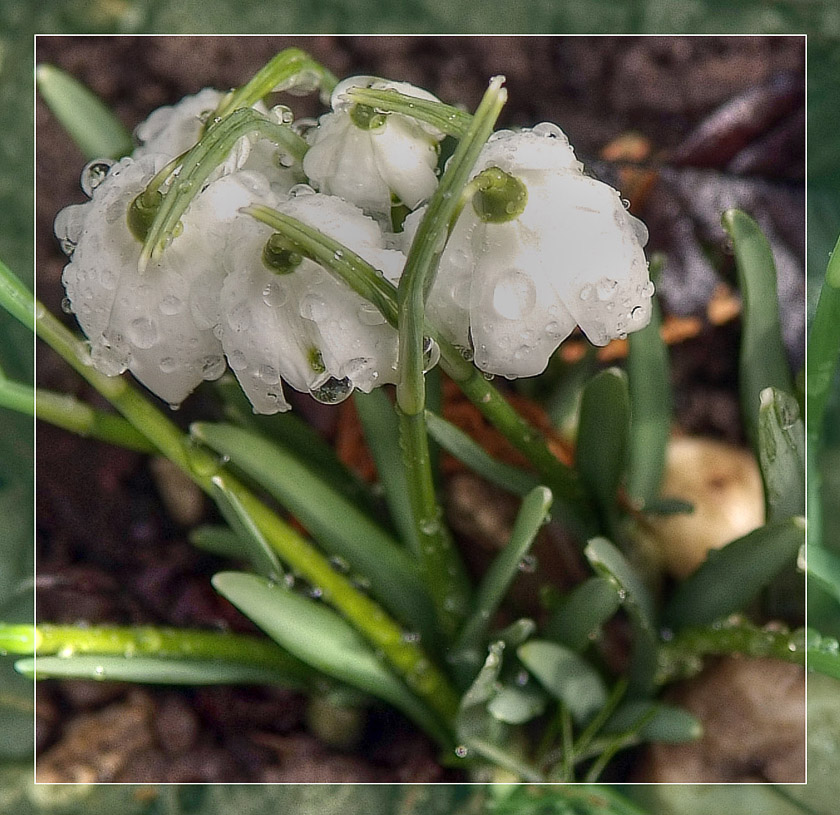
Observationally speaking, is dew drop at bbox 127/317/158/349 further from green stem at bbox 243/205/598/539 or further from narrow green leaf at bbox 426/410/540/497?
narrow green leaf at bbox 426/410/540/497

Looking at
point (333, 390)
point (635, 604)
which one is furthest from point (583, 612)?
point (333, 390)

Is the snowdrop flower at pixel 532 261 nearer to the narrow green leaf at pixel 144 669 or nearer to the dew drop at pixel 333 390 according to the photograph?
the dew drop at pixel 333 390

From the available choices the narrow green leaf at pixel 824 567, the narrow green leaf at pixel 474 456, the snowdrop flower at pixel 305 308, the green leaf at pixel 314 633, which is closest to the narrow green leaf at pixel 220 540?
the green leaf at pixel 314 633

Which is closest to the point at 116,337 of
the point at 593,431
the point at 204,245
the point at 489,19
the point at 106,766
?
the point at 204,245

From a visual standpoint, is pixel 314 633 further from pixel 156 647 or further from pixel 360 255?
pixel 360 255

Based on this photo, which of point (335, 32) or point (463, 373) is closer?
point (463, 373)

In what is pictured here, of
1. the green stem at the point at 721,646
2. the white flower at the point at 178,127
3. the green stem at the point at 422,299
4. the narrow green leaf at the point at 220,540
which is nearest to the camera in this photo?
the green stem at the point at 422,299
